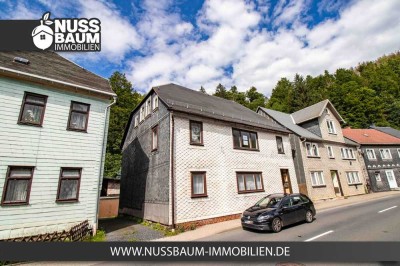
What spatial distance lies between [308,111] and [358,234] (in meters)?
23.7

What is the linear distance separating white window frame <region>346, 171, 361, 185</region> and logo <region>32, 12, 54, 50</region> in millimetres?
32257

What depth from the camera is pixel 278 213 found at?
32.9 ft

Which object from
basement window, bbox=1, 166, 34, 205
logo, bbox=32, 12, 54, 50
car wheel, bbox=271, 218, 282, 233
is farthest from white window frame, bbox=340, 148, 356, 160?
logo, bbox=32, 12, 54, 50

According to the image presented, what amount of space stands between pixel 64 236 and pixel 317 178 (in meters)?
22.8

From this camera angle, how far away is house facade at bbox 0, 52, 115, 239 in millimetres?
9367

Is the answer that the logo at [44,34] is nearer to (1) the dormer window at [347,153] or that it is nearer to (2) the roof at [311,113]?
(2) the roof at [311,113]

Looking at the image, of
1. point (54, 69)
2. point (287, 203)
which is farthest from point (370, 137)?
point (54, 69)

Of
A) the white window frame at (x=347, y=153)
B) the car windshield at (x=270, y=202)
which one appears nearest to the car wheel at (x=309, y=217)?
the car windshield at (x=270, y=202)

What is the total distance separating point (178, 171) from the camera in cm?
1253

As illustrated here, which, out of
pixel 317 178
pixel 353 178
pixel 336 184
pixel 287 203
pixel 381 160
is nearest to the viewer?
pixel 287 203

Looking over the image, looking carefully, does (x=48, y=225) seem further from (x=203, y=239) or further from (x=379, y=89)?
(x=379, y=89)

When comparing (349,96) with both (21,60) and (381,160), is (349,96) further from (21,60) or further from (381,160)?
(21,60)

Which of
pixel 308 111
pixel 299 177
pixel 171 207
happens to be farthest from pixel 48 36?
pixel 308 111

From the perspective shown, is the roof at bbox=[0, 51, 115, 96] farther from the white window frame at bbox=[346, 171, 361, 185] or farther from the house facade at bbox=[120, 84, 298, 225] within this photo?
the white window frame at bbox=[346, 171, 361, 185]
